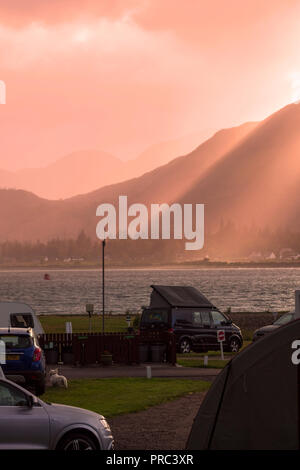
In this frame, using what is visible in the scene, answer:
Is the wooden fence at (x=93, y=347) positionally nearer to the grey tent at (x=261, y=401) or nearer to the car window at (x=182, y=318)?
the car window at (x=182, y=318)

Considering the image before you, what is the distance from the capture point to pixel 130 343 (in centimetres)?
3108

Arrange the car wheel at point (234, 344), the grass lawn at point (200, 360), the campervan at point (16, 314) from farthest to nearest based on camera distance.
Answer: the car wheel at point (234, 344)
the grass lawn at point (200, 360)
the campervan at point (16, 314)

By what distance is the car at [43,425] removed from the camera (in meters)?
11.2

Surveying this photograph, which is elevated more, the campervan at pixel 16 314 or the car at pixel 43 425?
the campervan at pixel 16 314

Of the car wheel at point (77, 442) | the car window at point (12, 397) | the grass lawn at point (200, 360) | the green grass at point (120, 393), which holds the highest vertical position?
the car window at point (12, 397)

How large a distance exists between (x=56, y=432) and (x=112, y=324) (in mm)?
52774

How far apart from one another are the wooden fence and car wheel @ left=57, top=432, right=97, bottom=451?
1888 cm

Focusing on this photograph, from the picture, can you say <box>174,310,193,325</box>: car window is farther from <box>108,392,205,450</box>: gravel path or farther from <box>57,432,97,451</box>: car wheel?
<box>57,432,97,451</box>: car wheel

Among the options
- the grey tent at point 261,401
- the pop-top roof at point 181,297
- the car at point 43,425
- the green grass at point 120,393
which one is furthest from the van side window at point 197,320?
the grey tent at point 261,401

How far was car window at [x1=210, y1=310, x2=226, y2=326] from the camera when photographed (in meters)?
37.1

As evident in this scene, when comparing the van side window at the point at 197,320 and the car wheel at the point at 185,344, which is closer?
the car wheel at the point at 185,344

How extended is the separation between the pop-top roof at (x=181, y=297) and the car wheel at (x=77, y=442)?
24760 mm
